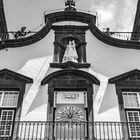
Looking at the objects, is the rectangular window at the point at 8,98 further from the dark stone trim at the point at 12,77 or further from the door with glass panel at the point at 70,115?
the door with glass panel at the point at 70,115

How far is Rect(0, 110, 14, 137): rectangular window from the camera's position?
9.86 meters

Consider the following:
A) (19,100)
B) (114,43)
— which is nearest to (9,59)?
(19,100)

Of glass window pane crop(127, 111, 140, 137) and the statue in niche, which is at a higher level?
the statue in niche

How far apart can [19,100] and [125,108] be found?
12.4ft

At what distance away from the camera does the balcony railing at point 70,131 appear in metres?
9.42

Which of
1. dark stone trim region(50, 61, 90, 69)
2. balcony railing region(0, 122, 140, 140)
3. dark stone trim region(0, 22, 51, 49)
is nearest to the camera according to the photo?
balcony railing region(0, 122, 140, 140)

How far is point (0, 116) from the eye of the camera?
33.6ft

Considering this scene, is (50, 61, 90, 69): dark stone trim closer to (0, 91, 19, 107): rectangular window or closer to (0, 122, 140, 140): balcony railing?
(0, 91, 19, 107): rectangular window

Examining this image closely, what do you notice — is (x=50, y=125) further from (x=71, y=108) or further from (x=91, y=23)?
(x=91, y=23)

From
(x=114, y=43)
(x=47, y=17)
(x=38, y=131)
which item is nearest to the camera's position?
(x=38, y=131)

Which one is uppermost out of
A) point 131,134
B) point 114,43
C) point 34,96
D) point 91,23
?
point 91,23

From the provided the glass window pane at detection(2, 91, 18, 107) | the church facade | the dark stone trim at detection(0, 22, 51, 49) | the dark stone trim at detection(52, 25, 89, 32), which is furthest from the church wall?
the glass window pane at detection(2, 91, 18, 107)


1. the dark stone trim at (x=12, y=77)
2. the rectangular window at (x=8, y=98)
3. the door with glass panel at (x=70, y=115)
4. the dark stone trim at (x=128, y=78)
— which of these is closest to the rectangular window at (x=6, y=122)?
the rectangular window at (x=8, y=98)

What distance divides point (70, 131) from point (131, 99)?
2608 mm
